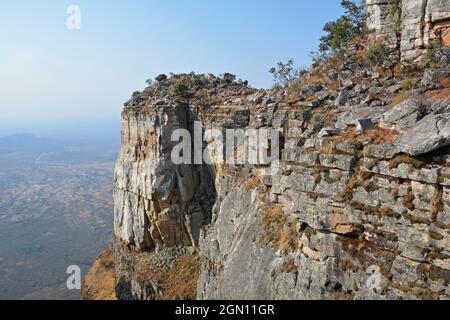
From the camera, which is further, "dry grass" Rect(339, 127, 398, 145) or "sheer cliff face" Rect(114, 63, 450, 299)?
"dry grass" Rect(339, 127, 398, 145)

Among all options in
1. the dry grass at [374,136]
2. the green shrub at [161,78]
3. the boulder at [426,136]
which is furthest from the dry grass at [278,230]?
the green shrub at [161,78]

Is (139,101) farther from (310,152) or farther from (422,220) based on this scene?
(422,220)

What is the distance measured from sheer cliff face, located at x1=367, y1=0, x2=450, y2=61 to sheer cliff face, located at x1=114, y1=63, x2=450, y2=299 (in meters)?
2.15

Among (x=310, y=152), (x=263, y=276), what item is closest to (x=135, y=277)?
(x=263, y=276)

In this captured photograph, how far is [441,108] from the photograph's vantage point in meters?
12.7

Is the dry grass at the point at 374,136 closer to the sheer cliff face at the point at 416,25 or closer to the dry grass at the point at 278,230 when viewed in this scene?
the dry grass at the point at 278,230

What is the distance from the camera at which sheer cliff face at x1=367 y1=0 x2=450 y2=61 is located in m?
17.6

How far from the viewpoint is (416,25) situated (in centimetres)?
1866

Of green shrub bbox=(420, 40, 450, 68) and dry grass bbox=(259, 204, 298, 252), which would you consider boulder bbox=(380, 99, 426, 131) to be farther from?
dry grass bbox=(259, 204, 298, 252)

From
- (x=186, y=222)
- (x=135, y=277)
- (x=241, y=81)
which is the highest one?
(x=241, y=81)

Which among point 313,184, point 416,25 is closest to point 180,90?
point 416,25

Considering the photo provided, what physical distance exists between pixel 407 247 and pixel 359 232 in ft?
5.89

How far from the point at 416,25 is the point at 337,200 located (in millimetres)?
10724

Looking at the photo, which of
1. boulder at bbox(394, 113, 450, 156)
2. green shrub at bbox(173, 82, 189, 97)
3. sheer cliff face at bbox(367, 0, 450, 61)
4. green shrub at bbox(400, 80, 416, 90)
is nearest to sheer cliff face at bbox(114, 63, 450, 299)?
boulder at bbox(394, 113, 450, 156)
